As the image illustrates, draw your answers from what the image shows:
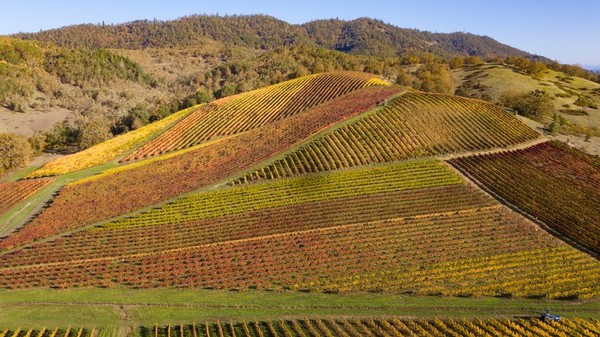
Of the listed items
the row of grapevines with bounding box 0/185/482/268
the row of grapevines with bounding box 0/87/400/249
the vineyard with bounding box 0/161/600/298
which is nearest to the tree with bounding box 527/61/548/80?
the row of grapevines with bounding box 0/87/400/249

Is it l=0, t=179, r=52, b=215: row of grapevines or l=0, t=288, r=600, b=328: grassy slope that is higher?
l=0, t=179, r=52, b=215: row of grapevines

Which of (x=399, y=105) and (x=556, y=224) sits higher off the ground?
(x=399, y=105)

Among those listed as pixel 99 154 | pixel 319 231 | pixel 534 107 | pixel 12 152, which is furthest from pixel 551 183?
pixel 12 152

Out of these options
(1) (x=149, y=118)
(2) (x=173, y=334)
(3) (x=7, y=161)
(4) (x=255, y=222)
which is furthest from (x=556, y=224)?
(1) (x=149, y=118)

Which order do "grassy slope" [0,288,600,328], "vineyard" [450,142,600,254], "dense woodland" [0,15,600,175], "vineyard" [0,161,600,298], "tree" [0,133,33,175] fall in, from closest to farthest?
"grassy slope" [0,288,600,328]
"vineyard" [0,161,600,298]
"vineyard" [450,142,600,254]
"tree" [0,133,33,175]
"dense woodland" [0,15,600,175]

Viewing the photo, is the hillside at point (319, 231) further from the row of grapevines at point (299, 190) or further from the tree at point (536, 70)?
the tree at point (536, 70)

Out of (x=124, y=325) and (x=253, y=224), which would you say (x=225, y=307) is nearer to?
(x=124, y=325)

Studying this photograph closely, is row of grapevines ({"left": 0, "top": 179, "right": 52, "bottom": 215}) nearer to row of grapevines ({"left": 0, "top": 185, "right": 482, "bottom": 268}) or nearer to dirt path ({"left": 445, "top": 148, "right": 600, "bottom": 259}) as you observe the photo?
row of grapevines ({"left": 0, "top": 185, "right": 482, "bottom": 268})

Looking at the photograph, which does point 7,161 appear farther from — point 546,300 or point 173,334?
point 546,300
